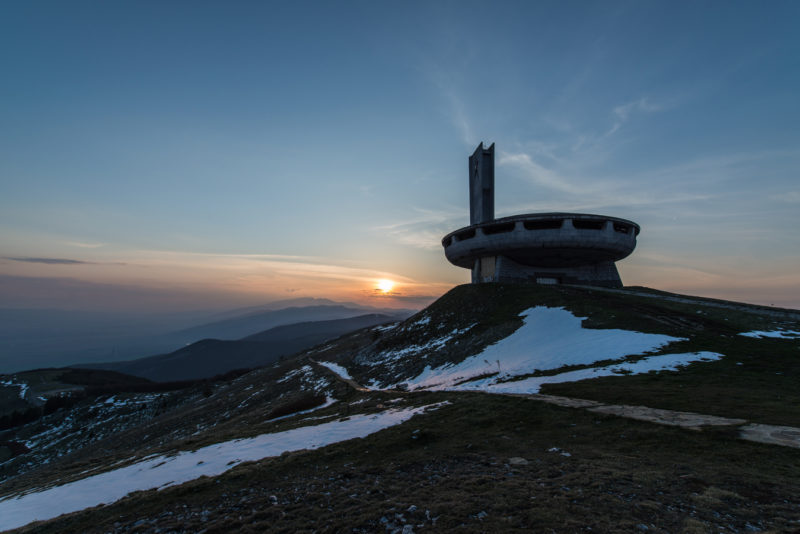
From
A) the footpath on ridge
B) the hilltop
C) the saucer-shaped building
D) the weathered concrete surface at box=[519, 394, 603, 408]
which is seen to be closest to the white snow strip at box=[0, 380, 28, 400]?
the hilltop

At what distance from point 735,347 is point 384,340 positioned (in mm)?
33522

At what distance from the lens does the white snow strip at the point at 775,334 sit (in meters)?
24.0

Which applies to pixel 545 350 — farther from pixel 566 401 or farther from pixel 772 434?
pixel 772 434

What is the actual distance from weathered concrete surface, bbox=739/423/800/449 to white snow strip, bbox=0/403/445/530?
37.3ft

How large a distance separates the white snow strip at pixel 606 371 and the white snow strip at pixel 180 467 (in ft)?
16.4

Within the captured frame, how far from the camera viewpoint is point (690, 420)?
1074 cm

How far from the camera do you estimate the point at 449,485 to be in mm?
8258

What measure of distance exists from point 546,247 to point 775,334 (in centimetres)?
2387

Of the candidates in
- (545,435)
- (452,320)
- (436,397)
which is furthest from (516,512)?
(452,320)

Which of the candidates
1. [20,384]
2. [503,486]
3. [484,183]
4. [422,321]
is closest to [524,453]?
[503,486]

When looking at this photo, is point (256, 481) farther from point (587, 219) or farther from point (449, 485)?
point (587, 219)

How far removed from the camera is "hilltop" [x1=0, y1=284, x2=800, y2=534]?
659cm

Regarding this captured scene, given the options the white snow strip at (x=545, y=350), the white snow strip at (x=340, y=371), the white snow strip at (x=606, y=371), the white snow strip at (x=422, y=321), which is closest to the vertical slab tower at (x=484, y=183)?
the white snow strip at (x=422, y=321)

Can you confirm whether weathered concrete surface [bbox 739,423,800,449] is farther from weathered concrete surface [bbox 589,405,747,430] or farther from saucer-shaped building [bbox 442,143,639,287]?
saucer-shaped building [bbox 442,143,639,287]
